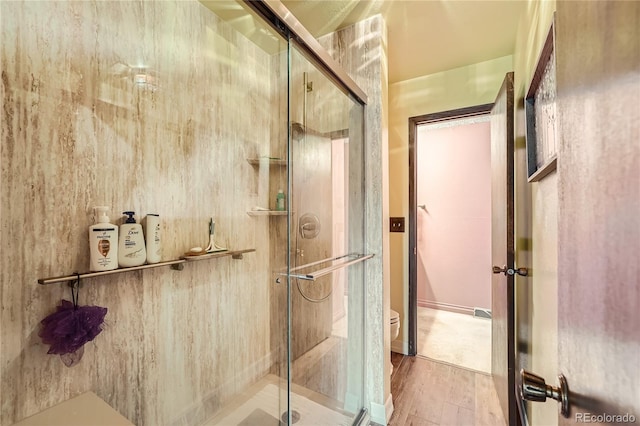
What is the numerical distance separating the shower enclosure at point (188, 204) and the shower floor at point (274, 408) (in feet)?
0.04

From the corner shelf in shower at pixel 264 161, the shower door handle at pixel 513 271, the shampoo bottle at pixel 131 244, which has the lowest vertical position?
the shower door handle at pixel 513 271

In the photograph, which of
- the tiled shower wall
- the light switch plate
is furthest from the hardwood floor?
the light switch plate

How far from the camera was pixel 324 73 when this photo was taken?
1.56 m

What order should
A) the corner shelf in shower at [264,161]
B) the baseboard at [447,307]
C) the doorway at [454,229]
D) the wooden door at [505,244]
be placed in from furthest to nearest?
the baseboard at [447,307], the doorway at [454,229], the corner shelf in shower at [264,161], the wooden door at [505,244]

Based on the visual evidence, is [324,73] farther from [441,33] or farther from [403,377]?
[403,377]

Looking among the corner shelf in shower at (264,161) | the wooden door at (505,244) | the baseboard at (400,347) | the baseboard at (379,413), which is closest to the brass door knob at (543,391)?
the wooden door at (505,244)

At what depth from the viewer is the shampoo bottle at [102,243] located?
1.05m

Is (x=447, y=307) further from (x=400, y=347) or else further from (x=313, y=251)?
(x=313, y=251)

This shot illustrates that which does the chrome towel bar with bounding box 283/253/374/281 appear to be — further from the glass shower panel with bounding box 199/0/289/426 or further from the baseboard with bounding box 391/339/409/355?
the baseboard with bounding box 391/339/409/355

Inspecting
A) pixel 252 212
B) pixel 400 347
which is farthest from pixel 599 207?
pixel 400 347

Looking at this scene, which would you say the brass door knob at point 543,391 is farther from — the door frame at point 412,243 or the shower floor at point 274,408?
the door frame at point 412,243

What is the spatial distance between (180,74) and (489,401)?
2.83 m

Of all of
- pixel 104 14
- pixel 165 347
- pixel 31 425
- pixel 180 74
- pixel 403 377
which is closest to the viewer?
pixel 31 425

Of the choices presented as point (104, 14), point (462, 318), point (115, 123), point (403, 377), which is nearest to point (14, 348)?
point (115, 123)
